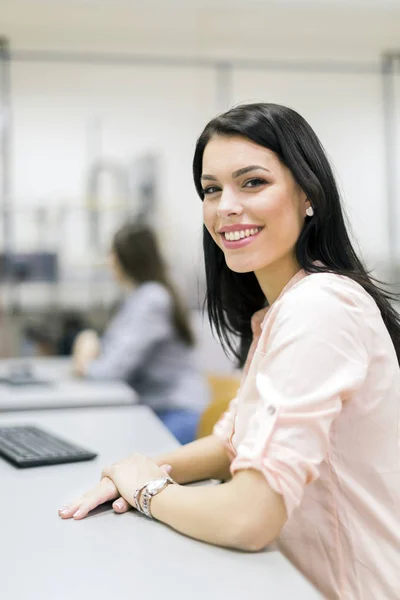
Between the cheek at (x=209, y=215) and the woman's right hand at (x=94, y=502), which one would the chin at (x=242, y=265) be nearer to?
the cheek at (x=209, y=215)

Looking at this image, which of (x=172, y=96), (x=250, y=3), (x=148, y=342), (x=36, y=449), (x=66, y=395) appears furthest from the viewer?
(x=172, y=96)

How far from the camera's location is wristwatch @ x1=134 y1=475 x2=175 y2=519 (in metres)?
1.04

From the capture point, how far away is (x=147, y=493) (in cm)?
105

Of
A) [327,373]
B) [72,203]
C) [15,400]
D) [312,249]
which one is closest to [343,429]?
[327,373]

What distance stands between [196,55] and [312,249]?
4250mm

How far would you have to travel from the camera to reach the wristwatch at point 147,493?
1.04 m

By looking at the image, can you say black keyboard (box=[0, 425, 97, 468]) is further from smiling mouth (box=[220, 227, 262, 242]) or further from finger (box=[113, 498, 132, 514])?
smiling mouth (box=[220, 227, 262, 242])

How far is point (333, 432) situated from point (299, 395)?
→ 0.14 metres

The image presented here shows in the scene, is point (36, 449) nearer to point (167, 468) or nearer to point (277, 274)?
point (167, 468)

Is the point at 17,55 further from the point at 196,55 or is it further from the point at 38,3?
the point at 196,55

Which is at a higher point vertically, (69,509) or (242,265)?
(242,265)

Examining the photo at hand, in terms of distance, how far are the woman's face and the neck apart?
0.03 m

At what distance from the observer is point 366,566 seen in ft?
3.18

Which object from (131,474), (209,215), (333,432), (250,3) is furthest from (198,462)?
(250,3)
